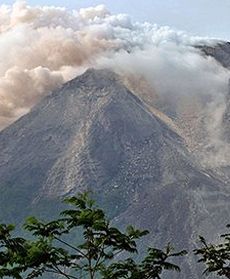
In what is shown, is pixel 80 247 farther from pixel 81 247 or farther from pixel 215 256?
pixel 215 256

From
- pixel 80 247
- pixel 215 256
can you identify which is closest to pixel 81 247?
pixel 80 247

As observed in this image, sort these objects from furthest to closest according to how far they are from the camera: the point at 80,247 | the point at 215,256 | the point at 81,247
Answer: the point at 215,256 → the point at 80,247 → the point at 81,247

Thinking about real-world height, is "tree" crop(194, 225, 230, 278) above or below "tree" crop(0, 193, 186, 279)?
below

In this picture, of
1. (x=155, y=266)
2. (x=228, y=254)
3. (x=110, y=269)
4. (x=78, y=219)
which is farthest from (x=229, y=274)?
(x=78, y=219)

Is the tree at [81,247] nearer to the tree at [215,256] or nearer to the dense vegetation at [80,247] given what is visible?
the dense vegetation at [80,247]

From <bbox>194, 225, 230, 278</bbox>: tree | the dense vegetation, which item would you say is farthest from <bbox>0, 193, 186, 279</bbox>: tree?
<bbox>194, 225, 230, 278</bbox>: tree

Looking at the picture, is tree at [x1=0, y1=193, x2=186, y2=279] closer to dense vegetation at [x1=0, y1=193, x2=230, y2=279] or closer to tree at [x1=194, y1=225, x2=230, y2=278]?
dense vegetation at [x1=0, y1=193, x2=230, y2=279]

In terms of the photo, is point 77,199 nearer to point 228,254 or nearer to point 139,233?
point 139,233

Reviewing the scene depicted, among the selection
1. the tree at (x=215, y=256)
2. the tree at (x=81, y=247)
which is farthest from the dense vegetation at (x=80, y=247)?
the tree at (x=215, y=256)

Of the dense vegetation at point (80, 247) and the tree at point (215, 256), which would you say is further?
the tree at point (215, 256)

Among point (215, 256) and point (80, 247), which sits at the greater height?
point (80, 247)

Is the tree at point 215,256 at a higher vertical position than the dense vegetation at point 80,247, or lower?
lower
